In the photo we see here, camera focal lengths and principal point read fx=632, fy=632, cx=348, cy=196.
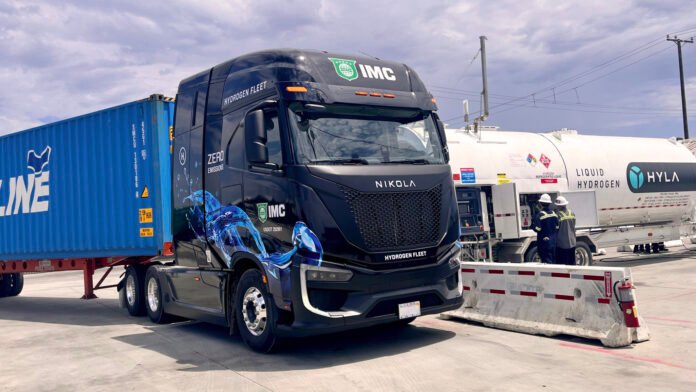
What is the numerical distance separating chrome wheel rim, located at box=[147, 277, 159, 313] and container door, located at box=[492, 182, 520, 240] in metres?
7.91

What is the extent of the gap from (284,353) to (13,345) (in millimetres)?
4572

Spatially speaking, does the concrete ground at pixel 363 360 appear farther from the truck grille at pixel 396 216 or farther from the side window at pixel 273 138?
the side window at pixel 273 138

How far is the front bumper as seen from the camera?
6637 mm

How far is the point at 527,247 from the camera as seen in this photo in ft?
47.9

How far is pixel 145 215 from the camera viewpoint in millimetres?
10672

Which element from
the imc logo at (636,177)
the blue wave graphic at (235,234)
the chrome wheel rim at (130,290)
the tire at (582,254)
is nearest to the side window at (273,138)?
the blue wave graphic at (235,234)

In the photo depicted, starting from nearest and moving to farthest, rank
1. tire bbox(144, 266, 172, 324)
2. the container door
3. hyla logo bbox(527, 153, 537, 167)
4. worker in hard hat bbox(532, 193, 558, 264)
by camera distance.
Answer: tire bbox(144, 266, 172, 324), worker in hard hat bbox(532, 193, 558, 264), the container door, hyla logo bbox(527, 153, 537, 167)

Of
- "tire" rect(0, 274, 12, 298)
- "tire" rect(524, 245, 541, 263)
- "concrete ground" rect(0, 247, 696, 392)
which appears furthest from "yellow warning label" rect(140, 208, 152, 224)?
"tire" rect(524, 245, 541, 263)

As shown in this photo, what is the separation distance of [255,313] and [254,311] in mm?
39

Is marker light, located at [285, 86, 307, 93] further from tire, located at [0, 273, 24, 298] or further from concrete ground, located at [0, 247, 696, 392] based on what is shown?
tire, located at [0, 273, 24, 298]

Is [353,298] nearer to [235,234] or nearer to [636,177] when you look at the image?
[235,234]

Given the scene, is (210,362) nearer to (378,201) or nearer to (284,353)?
(284,353)

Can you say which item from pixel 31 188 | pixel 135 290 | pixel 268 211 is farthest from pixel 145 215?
pixel 268 211

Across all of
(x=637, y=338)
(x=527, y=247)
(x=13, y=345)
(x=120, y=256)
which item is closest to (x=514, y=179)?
(x=527, y=247)
